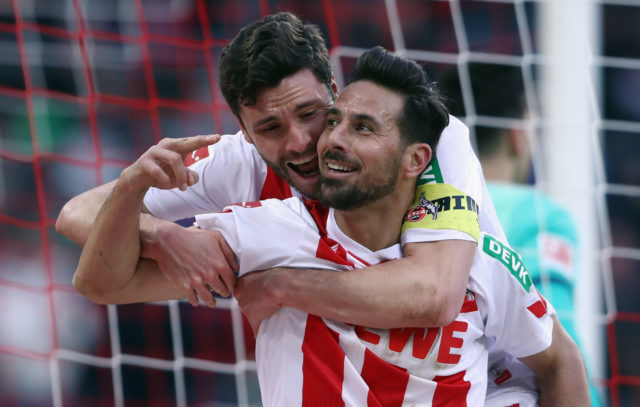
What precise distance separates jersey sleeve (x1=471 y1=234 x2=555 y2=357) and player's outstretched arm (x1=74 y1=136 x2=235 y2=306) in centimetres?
58

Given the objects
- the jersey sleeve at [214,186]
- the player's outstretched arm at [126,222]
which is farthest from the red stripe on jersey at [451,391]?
the jersey sleeve at [214,186]

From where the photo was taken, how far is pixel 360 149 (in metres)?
1.94

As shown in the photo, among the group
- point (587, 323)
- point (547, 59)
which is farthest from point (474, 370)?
point (547, 59)

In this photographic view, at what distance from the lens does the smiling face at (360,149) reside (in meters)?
1.92

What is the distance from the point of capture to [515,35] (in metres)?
4.65

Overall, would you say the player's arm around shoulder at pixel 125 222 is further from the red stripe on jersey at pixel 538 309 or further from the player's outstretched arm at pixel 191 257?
the red stripe on jersey at pixel 538 309

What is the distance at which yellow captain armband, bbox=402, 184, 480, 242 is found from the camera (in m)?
1.93

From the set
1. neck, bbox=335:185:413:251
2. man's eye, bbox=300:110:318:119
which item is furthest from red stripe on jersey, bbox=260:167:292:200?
neck, bbox=335:185:413:251

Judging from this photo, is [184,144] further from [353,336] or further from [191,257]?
[353,336]

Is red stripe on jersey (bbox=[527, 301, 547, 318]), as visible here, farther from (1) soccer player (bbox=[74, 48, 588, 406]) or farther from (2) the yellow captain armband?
(2) the yellow captain armband

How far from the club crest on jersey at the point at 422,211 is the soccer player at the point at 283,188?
31mm

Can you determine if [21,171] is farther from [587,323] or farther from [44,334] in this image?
[587,323]

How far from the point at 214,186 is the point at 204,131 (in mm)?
2390

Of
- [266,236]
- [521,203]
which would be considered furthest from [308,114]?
[521,203]
